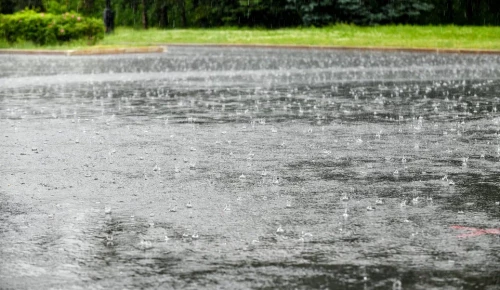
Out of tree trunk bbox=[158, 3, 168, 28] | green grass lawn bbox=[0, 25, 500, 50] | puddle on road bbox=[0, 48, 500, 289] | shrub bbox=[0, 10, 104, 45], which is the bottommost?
Answer: tree trunk bbox=[158, 3, 168, 28]

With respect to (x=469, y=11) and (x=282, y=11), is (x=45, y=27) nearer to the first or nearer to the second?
(x=282, y=11)

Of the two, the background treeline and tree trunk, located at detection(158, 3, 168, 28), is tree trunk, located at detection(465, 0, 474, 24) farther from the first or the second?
tree trunk, located at detection(158, 3, 168, 28)

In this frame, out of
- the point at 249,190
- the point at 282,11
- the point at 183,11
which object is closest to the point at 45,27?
the point at 249,190

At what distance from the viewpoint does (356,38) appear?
42.4 m

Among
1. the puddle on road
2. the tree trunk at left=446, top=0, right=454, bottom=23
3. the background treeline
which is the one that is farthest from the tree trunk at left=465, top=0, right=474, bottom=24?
the puddle on road

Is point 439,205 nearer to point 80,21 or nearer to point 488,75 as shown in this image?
point 488,75

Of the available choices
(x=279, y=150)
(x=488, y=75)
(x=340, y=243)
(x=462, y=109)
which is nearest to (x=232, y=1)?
(x=488, y=75)

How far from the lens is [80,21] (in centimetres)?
3691

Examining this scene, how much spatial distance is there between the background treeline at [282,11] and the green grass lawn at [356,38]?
5414 mm

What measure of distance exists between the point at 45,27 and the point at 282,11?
31.6 m

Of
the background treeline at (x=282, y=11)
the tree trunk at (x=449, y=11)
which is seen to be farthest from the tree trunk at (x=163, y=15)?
the tree trunk at (x=449, y=11)

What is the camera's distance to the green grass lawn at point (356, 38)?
36.8 metres

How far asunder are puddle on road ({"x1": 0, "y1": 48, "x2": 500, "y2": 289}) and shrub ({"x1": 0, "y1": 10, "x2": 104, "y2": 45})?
19.6 m

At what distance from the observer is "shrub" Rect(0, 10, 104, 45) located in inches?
1420
